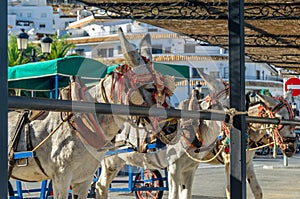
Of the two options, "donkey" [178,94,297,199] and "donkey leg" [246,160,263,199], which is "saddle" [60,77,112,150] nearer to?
"donkey" [178,94,297,199]

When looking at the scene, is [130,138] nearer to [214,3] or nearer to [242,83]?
[214,3]

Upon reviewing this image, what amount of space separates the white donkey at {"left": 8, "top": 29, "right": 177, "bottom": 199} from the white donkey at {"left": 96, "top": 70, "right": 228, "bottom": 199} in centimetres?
190

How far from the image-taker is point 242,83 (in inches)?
126

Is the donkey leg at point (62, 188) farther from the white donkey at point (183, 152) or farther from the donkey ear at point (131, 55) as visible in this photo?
the white donkey at point (183, 152)

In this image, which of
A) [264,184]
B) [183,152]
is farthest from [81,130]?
[264,184]

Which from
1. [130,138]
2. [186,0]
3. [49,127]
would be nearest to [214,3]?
[186,0]

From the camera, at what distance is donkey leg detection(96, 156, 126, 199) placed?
7.49m

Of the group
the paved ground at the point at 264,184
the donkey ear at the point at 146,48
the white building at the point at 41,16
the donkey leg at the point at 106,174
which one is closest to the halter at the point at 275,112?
the donkey leg at the point at 106,174

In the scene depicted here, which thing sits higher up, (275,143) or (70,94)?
(70,94)

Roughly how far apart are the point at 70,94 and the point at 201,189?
10.2m

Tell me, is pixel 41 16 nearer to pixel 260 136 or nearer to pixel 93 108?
pixel 260 136

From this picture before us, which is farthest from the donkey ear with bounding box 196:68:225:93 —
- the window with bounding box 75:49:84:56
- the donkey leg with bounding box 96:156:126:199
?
the window with bounding box 75:49:84:56

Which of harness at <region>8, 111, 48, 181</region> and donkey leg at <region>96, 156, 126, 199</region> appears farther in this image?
donkey leg at <region>96, 156, 126, 199</region>

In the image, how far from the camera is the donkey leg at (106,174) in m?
7.49
